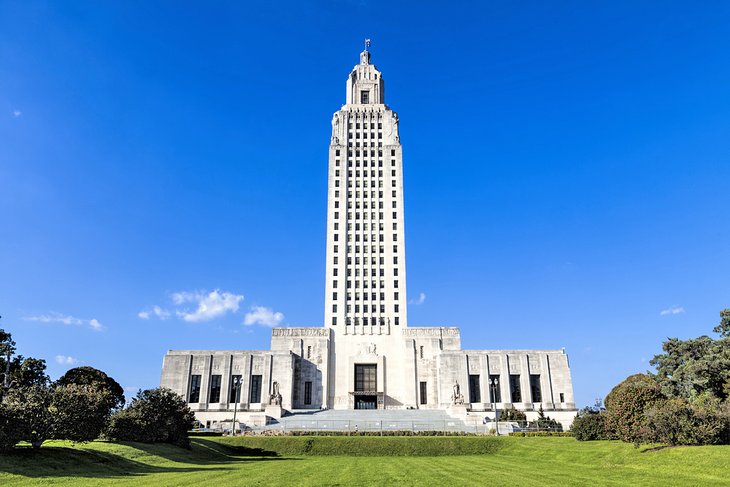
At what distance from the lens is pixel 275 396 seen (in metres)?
65.3

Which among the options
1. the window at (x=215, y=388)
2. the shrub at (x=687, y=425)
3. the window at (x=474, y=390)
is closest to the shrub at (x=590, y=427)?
the shrub at (x=687, y=425)

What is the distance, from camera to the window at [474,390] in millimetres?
71000

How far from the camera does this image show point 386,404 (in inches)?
2886

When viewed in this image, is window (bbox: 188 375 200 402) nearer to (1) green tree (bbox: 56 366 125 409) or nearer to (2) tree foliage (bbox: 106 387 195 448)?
(1) green tree (bbox: 56 366 125 409)

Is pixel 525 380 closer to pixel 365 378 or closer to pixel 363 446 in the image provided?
pixel 365 378

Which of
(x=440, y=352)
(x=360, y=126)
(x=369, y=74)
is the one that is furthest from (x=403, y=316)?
(x=369, y=74)

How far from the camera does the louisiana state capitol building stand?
70750mm

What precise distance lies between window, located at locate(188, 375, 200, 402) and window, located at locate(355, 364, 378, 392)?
2208cm

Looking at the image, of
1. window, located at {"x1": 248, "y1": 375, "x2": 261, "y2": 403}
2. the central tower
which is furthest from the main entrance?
window, located at {"x1": 248, "y1": 375, "x2": 261, "y2": 403}

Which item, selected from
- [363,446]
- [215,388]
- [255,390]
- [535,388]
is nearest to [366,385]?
[255,390]

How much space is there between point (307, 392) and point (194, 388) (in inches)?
611

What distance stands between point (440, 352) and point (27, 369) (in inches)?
1955

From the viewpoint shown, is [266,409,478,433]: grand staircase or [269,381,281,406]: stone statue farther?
[269,381,281,406]: stone statue

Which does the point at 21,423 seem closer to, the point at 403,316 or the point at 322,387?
the point at 322,387
